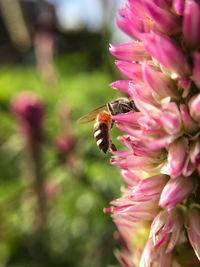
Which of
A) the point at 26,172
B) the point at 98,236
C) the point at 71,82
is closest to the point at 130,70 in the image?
the point at 98,236

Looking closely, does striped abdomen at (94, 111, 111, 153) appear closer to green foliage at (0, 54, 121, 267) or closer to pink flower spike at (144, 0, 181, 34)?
pink flower spike at (144, 0, 181, 34)

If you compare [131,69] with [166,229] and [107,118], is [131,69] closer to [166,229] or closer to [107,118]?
A: [107,118]

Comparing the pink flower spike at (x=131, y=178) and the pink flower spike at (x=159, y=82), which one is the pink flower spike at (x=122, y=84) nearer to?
the pink flower spike at (x=159, y=82)

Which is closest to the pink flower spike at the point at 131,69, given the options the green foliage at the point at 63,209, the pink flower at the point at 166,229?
the pink flower at the point at 166,229

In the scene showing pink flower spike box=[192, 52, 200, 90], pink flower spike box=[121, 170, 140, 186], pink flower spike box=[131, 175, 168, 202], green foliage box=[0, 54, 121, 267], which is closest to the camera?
pink flower spike box=[192, 52, 200, 90]

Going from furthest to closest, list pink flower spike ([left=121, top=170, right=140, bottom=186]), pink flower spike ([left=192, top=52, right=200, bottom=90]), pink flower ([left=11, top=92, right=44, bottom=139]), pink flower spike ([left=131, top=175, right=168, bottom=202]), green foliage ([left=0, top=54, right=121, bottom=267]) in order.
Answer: pink flower ([left=11, top=92, right=44, bottom=139]) → green foliage ([left=0, top=54, right=121, bottom=267]) → pink flower spike ([left=121, top=170, right=140, bottom=186]) → pink flower spike ([left=131, top=175, right=168, bottom=202]) → pink flower spike ([left=192, top=52, right=200, bottom=90])

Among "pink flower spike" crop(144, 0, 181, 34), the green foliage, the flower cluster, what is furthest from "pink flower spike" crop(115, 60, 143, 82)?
the green foliage

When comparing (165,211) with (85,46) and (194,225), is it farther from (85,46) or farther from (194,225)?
(85,46)
